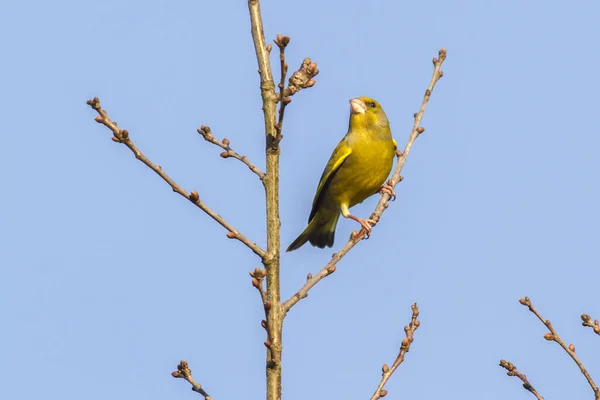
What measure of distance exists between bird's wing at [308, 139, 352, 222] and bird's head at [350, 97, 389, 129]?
0.26 meters

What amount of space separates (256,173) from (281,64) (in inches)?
21.8

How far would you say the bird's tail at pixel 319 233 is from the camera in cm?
894

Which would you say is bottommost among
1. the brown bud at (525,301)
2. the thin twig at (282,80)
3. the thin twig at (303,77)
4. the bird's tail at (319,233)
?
the brown bud at (525,301)

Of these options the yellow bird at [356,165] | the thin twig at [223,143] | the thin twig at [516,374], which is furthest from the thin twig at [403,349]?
the yellow bird at [356,165]

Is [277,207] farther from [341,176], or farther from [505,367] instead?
[341,176]

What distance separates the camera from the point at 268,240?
3.93m

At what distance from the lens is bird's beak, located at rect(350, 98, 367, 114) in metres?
8.64

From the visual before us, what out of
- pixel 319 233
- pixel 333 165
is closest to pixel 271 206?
pixel 333 165

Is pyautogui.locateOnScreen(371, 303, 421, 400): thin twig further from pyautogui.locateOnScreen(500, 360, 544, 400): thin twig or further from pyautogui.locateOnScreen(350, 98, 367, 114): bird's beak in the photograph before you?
pyautogui.locateOnScreen(350, 98, 367, 114): bird's beak

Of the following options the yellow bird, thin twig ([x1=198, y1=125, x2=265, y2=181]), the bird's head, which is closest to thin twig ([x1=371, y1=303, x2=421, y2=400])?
thin twig ([x1=198, y1=125, x2=265, y2=181])

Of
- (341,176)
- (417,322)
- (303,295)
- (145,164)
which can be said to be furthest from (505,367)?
(341,176)

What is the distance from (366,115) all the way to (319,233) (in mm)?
1402

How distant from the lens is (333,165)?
27.6 ft

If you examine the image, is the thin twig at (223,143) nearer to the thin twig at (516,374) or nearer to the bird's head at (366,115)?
the thin twig at (516,374)
